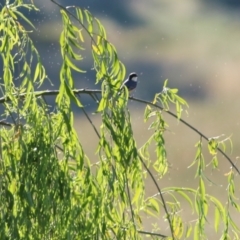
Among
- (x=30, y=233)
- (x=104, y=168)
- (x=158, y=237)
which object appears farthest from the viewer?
(x=158, y=237)

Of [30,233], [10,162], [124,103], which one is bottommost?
[30,233]

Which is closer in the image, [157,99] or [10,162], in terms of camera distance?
[10,162]

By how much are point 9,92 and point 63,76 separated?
12cm

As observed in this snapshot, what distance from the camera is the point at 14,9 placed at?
5.05 feet

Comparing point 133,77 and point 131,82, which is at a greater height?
point 133,77

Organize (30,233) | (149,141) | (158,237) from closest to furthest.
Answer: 1. (30,233)
2. (158,237)
3. (149,141)

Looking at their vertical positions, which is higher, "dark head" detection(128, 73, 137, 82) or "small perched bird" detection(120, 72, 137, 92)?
"dark head" detection(128, 73, 137, 82)

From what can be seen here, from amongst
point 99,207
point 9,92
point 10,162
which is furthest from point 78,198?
point 9,92

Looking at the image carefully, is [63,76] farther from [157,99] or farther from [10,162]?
[157,99]

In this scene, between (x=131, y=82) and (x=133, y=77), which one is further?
(x=133, y=77)

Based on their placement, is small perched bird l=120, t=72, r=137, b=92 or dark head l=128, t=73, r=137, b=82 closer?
small perched bird l=120, t=72, r=137, b=92

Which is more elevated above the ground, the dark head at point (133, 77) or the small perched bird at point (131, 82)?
the dark head at point (133, 77)

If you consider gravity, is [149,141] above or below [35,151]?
above

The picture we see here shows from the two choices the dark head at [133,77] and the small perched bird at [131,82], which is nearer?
the small perched bird at [131,82]
